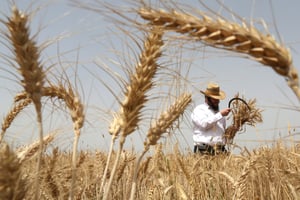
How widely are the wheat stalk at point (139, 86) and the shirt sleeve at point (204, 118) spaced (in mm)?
4559

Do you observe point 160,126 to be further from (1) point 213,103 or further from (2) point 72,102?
(1) point 213,103

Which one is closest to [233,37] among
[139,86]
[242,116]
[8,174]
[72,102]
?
[139,86]

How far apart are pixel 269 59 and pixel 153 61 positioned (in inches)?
26.9

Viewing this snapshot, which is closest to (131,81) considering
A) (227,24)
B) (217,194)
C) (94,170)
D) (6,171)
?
(227,24)

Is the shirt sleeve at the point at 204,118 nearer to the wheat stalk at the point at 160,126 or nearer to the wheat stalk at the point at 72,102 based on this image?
the wheat stalk at the point at 160,126

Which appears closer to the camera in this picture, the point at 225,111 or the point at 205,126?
the point at 225,111

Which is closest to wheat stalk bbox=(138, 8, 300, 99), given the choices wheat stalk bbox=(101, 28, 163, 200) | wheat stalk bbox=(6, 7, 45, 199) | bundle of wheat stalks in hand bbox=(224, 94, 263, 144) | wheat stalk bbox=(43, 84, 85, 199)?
wheat stalk bbox=(101, 28, 163, 200)

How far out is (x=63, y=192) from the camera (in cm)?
213

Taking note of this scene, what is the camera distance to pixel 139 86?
5.44 ft

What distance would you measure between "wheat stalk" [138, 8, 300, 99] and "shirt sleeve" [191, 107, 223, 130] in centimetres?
495

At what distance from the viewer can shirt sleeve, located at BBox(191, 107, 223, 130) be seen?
6.19m

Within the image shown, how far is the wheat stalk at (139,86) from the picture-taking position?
5.39ft

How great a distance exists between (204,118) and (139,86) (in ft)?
15.8

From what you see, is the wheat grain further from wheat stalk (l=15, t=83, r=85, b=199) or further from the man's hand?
the man's hand
